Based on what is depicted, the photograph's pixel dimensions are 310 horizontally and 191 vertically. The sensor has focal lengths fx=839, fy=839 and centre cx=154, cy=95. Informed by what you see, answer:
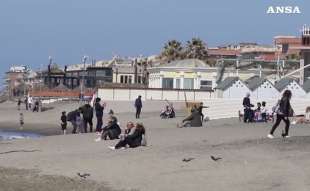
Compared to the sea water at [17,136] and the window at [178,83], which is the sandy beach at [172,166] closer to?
the sea water at [17,136]

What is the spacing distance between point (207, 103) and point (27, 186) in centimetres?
2432

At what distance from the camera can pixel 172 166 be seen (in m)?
16.2

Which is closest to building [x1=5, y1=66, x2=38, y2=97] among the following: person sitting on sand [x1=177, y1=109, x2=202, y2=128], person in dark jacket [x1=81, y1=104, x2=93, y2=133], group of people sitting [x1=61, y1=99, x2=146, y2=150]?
group of people sitting [x1=61, y1=99, x2=146, y2=150]

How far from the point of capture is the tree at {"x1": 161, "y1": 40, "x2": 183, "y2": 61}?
9612 centimetres

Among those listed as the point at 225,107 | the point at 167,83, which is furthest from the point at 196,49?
the point at 225,107

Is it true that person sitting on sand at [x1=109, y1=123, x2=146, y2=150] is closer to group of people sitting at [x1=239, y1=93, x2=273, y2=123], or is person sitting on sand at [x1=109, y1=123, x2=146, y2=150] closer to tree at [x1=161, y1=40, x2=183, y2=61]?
group of people sitting at [x1=239, y1=93, x2=273, y2=123]

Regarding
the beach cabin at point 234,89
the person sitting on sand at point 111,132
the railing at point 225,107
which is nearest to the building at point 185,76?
the beach cabin at point 234,89

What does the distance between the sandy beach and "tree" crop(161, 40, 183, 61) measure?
7354 cm

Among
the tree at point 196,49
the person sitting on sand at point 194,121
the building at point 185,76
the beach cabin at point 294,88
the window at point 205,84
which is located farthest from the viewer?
the tree at point 196,49

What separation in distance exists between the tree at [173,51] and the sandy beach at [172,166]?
73.5m

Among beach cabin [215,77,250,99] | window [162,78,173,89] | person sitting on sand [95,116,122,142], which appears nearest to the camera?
person sitting on sand [95,116,122,142]

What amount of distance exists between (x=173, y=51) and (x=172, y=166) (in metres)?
81.0

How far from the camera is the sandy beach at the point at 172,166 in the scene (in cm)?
1440

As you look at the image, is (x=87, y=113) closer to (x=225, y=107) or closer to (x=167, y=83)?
(x=225, y=107)
